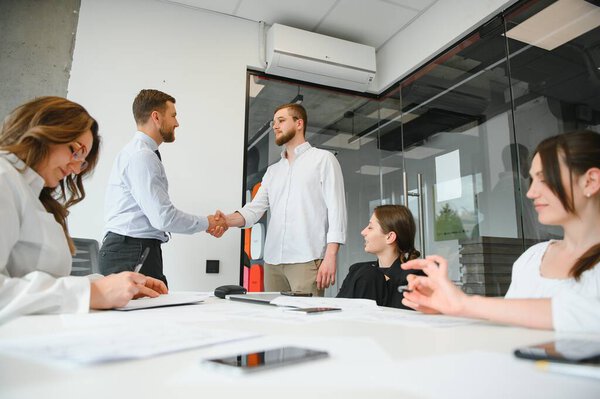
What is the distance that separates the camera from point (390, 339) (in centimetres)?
61

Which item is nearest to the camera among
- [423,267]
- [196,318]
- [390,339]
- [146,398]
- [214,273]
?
[146,398]

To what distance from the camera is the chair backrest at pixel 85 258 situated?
81.6 inches

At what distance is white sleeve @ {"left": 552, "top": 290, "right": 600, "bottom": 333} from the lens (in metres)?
0.66

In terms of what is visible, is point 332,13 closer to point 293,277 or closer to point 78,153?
point 293,277

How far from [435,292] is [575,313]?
0.24 meters

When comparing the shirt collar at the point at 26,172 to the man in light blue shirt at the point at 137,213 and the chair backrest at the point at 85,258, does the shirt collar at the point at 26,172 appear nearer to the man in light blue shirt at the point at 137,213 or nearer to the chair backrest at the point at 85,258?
the man in light blue shirt at the point at 137,213

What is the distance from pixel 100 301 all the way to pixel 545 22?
2656mm

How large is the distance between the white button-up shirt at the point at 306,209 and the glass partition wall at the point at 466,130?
67cm

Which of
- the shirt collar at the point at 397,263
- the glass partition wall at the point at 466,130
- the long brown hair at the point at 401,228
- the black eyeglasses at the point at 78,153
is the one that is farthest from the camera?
the glass partition wall at the point at 466,130

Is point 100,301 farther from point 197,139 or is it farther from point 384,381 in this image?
point 197,139

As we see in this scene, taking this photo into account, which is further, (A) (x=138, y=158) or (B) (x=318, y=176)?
(B) (x=318, y=176)

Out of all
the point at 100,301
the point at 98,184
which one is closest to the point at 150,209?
the point at 98,184

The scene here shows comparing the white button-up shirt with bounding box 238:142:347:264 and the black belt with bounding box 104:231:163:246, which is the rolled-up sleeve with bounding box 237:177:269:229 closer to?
the white button-up shirt with bounding box 238:142:347:264

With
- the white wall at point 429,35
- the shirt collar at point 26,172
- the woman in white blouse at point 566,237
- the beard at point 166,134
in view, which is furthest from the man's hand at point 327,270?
the white wall at point 429,35
